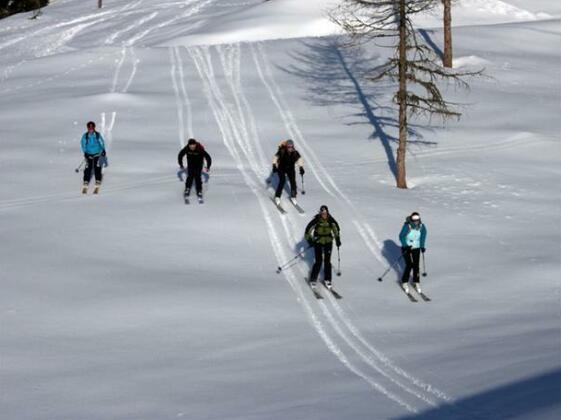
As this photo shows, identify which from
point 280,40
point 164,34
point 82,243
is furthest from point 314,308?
point 164,34

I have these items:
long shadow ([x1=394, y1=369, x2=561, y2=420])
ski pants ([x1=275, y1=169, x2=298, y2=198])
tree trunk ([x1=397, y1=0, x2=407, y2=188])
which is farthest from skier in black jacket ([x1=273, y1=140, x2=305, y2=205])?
long shadow ([x1=394, y1=369, x2=561, y2=420])

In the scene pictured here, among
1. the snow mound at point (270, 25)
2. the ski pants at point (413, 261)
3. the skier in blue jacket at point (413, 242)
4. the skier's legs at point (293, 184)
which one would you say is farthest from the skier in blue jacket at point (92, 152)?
the snow mound at point (270, 25)

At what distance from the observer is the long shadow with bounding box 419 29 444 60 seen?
132 feet

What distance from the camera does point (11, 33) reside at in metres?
61.2

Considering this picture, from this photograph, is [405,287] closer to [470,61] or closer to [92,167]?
[92,167]

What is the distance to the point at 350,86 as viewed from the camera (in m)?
36.0

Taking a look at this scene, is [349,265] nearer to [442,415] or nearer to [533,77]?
[442,415]

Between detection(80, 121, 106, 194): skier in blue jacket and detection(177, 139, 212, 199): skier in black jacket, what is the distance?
2.07 m

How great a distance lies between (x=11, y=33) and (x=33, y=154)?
120ft

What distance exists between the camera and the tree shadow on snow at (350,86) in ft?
100

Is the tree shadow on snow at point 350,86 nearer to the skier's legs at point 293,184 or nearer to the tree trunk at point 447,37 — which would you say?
the tree trunk at point 447,37

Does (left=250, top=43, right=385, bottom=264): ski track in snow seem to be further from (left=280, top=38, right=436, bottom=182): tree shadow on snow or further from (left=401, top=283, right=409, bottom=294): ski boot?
(left=401, top=283, right=409, bottom=294): ski boot

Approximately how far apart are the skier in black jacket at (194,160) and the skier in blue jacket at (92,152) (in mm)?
2073

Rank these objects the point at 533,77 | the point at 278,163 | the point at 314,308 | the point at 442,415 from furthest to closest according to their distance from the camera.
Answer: the point at 533,77, the point at 278,163, the point at 314,308, the point at 442,415
